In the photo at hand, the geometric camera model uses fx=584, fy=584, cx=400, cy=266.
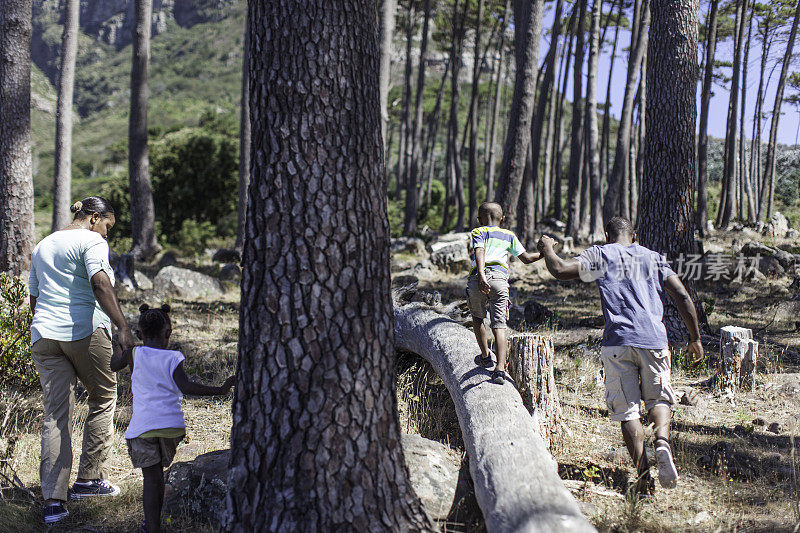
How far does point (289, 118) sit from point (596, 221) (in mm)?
17996

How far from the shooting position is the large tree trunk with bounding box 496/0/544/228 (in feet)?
36.1

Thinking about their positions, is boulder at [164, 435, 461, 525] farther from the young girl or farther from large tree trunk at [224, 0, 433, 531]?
large tree trunk at [224, 0, 433, 531]

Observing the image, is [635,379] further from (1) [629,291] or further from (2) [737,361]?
(2) [737,361]

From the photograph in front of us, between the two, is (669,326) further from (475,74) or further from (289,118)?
(475,74)

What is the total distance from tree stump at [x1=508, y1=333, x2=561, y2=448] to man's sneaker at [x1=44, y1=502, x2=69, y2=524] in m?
3.22

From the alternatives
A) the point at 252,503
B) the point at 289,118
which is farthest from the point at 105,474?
the point at 289,118

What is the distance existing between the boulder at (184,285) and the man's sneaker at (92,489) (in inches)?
292

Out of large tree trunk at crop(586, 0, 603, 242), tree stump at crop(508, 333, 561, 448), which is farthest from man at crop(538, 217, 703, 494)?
large tree trunk at crop(586, 0, 603, 242)

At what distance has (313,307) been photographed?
2.73 metres

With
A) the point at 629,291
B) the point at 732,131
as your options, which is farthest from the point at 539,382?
the point at 732,131

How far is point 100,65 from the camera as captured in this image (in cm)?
10988

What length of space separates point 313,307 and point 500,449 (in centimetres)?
159

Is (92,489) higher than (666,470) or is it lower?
lower

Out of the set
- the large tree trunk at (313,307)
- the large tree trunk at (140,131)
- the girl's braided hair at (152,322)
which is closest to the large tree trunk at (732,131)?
the large tree trunk at (140,131)
